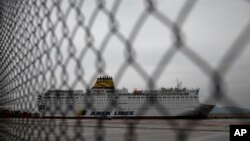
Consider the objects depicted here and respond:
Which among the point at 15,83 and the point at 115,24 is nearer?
the point at 115,24

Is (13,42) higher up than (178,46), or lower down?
higher up

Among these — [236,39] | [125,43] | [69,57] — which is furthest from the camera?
[69,57]

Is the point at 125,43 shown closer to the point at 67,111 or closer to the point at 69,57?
the point at 69,57

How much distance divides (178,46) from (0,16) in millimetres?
2693

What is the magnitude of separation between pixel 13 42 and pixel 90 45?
5.06ft

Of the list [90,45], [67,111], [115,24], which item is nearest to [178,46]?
[115,24]

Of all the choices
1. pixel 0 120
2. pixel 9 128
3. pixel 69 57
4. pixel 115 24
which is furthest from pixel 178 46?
pixel 0 120

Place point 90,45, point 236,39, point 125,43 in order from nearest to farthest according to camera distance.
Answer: point 236,39, point 125,43, point 90,45

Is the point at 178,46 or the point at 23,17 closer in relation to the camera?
the point at 178,46

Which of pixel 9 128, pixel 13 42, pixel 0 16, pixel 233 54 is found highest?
pixel 0 16

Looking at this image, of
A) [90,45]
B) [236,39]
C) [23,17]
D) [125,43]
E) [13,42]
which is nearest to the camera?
[236,39]

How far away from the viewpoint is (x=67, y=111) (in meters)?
1.53

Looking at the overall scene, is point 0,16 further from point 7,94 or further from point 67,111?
point 67,111

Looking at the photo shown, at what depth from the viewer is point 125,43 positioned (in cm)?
94
